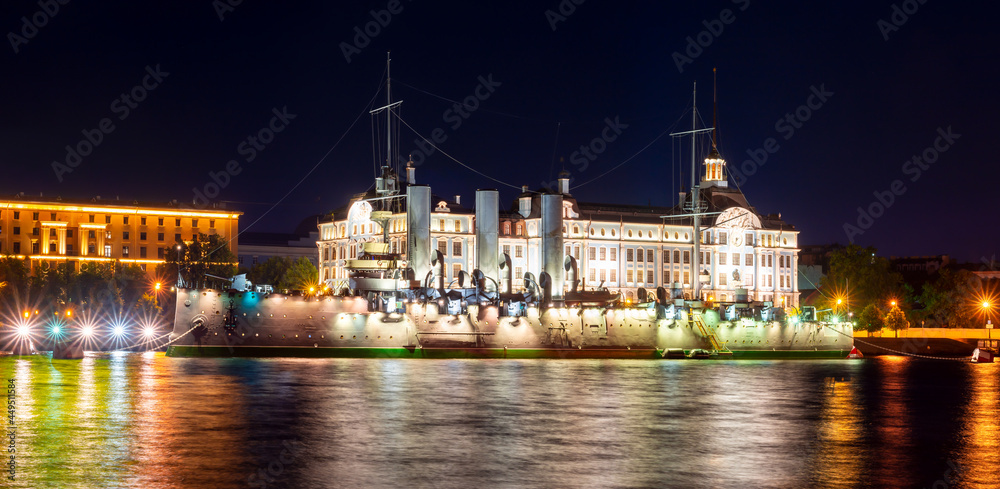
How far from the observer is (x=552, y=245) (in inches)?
3674

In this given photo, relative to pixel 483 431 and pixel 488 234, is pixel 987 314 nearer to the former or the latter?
pixel 488 234

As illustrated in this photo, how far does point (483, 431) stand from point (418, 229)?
58.9m

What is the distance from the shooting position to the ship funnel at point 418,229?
282ft

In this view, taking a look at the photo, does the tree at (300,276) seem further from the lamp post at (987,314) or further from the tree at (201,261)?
the lamp post at (987,314)

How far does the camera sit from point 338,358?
73500 millimetres

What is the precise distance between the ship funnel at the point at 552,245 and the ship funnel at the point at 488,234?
433 cm

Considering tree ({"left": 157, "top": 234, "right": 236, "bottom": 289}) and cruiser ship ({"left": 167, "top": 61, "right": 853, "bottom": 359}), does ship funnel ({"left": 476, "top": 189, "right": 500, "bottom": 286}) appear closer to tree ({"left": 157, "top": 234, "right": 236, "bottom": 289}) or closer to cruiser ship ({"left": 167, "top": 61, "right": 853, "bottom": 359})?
cruiser ship ({"left": 167, "top": 61, "right": 853, "bottom": 359})

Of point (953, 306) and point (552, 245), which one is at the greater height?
point (552, 245)

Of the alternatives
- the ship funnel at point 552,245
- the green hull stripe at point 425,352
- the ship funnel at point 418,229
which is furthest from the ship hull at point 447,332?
the ship funnel at point 418,229

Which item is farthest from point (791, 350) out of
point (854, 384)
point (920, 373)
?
A: point (854, 384)

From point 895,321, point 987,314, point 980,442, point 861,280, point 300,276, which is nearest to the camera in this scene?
point 980,442

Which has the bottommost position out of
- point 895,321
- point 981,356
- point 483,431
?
point 981,356

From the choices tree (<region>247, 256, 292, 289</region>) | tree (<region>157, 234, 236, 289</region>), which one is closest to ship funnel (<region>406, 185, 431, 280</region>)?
tree (<region>157, 234, 236, 289</region>)

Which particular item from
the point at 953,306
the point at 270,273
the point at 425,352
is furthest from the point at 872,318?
the point at 270,273
